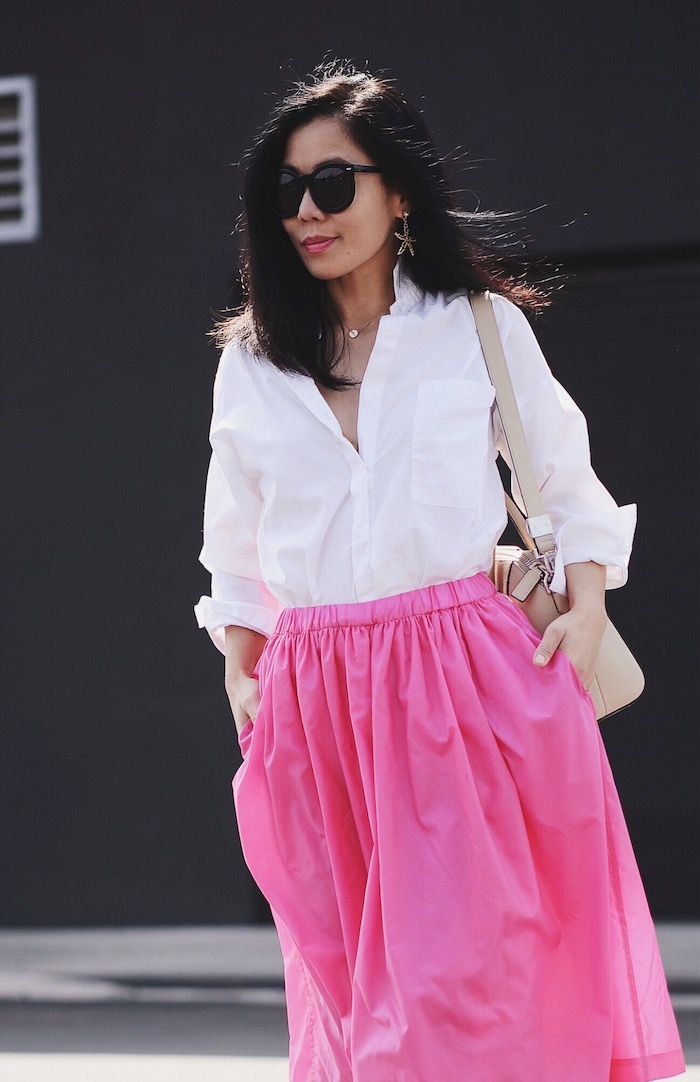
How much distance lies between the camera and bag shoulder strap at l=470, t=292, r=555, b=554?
2.27 metres

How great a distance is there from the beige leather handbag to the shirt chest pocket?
4 cm

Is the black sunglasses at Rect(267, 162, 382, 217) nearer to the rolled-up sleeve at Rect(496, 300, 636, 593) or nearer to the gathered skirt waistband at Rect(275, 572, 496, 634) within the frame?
the rolled-up sleeve at Rect(496, 300, 636, 593)

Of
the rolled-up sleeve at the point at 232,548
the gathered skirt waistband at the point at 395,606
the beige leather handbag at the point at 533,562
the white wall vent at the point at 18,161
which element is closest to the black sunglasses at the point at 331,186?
the beige leather handbag at the point at 533,562

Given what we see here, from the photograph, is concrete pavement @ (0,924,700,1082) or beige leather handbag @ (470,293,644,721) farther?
concrete pavement @ (0,924,700,1082)

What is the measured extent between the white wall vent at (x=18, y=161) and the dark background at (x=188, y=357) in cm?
5

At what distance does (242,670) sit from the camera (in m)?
2.45

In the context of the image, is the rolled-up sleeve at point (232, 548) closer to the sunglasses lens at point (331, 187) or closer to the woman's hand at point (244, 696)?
the woman's hand at point (244, 696)

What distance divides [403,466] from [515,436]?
22cm

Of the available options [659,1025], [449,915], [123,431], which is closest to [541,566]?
[449,915]

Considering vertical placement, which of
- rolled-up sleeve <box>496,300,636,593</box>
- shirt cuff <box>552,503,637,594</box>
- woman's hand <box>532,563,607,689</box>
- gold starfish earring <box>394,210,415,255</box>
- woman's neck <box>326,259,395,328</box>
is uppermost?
gold starfish earring <box>394,210,415,255</box>

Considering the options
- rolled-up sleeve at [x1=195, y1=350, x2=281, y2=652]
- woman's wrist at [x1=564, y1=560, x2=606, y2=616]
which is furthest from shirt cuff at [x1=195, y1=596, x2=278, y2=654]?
→ woman's wrist at [x1=564, y1=560, x2=606, y2=616]

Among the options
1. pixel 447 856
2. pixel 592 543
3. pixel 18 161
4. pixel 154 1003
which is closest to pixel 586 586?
pixel 592 543

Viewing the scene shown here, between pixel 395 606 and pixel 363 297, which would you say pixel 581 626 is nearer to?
pixel 395 606

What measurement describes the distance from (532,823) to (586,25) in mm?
2952
